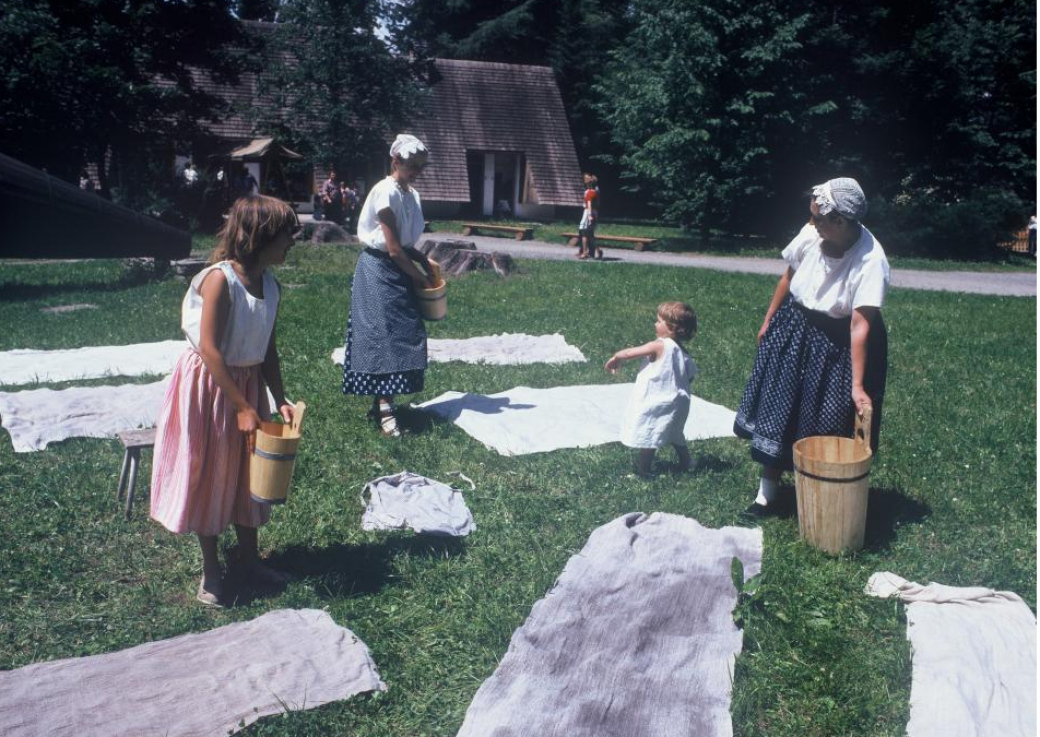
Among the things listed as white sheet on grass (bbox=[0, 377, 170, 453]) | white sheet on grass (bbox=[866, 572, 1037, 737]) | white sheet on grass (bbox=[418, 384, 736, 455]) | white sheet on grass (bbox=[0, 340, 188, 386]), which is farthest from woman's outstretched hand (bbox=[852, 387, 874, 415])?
white sheet on grass (bbox=[0, 340, 188, 386])

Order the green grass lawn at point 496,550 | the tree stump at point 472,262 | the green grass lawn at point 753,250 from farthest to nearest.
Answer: the green grass lawn at point 753,250 < the tree stump at point 472,262 < the green grass lawn at point 496,550

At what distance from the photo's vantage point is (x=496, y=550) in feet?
14.8

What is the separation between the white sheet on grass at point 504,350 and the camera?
8.66 m

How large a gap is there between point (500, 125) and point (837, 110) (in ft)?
43.6

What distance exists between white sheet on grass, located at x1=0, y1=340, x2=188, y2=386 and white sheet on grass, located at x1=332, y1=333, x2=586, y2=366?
1560mm

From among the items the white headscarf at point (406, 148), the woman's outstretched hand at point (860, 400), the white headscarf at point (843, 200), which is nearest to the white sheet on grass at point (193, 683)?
the woman's outstretched hand at point (860, 400)

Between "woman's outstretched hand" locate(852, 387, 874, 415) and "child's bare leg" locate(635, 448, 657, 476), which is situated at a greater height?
"woman's outstretched hand" locate(852, 387, 874, 415)

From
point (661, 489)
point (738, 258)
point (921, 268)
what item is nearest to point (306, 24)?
point (738, 258)

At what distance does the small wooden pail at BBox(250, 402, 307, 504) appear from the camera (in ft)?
11.7

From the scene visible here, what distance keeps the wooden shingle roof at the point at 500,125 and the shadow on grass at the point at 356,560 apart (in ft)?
96.1

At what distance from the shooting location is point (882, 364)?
15.5 feet

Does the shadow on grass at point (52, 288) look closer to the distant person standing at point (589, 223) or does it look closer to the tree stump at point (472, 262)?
the tree stump at point (472, 262)

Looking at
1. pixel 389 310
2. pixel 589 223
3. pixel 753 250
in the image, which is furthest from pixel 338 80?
pixel 389 310

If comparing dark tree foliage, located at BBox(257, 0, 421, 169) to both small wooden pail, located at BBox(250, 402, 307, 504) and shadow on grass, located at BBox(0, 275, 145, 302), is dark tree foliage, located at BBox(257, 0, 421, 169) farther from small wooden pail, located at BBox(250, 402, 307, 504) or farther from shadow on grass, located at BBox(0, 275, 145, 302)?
small wooden pail, located at BBox(250, 402, 307, 504)
